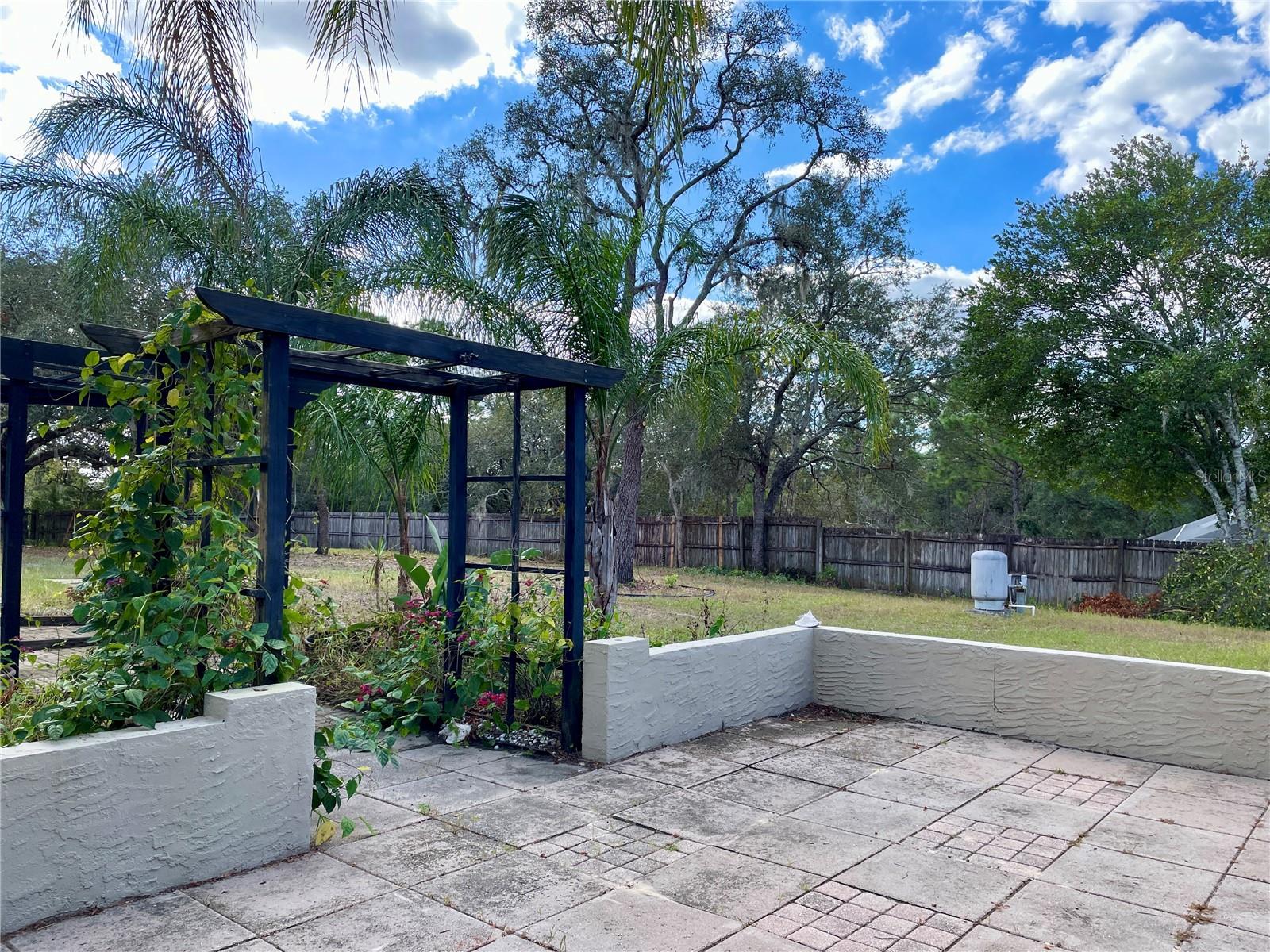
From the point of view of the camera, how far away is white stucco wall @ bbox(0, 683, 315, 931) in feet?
8.30

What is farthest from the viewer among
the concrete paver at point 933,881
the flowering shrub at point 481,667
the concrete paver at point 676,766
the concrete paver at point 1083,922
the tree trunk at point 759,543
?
the tree trunk at point 759,543

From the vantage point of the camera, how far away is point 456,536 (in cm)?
501

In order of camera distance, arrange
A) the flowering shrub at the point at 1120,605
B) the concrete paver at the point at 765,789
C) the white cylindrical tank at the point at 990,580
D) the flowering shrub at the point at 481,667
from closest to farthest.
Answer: the concrete paver at the point at 765,789
the flowering shrub at the point at 481,667
the white cylindrical tank at the point at 990,580
the flowering shrub at the point at 1120,605

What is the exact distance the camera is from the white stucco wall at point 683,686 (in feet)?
14.7

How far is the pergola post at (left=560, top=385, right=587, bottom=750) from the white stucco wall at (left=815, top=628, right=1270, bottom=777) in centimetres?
198

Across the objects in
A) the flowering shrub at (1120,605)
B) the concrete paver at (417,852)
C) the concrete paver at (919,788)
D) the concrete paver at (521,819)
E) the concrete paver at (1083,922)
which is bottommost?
the flowering shrub at (1120,605)

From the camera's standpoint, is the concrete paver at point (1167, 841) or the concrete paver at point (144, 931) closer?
the concrete paver at point (144, 931)

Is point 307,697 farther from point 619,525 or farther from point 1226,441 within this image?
point 1226,441

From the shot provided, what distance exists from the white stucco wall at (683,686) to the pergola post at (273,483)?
172cm

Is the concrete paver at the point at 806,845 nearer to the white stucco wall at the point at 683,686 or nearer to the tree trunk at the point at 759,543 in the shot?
the white stucco wall at the point at 683,686

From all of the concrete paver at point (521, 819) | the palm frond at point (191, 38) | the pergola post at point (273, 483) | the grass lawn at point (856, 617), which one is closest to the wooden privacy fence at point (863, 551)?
the grass lawn at point (856, 617)

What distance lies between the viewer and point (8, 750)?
8.40ft

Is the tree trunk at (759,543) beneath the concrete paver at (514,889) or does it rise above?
above

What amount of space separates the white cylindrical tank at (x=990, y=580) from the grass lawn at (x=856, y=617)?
1.06 ft
